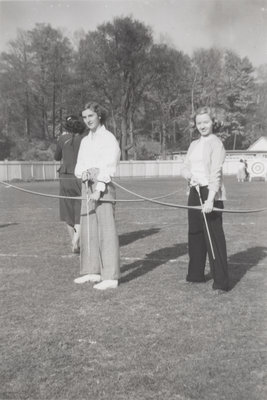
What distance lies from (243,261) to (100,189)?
268cm

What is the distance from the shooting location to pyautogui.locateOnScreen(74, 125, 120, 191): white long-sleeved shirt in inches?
211

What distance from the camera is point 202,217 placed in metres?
5.53

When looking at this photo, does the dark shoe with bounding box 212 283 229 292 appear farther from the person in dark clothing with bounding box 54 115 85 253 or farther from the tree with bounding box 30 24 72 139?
the tree with bounding box 30 24 72 139

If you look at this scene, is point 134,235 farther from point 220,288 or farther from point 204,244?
point 220,288

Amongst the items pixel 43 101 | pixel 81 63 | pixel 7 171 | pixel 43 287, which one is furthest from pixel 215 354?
→ pixel 43 101

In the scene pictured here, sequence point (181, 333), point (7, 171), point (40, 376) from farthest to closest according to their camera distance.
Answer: point (7, 171) → point (181, 333) → point (40, 376)

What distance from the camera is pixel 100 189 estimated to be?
5.38 m

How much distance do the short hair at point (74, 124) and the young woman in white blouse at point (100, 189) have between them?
5.49 ft

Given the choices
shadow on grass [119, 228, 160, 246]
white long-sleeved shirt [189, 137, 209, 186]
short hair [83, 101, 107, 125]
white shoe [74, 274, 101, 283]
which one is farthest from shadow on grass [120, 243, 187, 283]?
short hair [83, 101, 107, 125]

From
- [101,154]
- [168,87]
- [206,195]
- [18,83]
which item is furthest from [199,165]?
[168,87]

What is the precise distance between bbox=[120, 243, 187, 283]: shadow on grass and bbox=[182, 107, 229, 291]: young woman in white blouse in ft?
2.75

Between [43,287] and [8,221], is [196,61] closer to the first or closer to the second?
[8,221]

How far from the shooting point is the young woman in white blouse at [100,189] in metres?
5.39

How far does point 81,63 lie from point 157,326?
39.9 m
